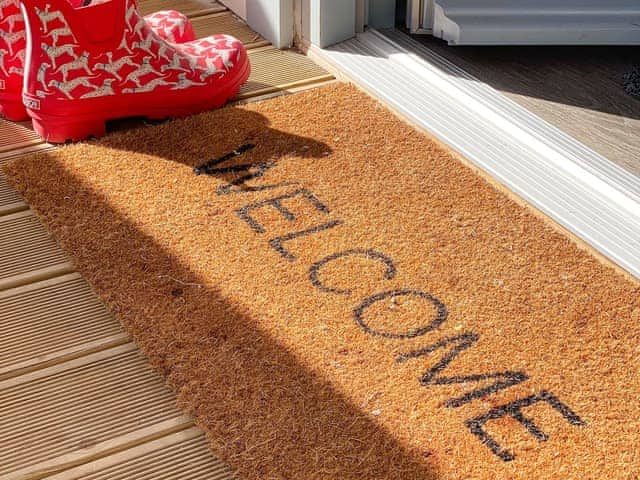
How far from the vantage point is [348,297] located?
1.61 metres

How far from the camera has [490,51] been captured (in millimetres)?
2371

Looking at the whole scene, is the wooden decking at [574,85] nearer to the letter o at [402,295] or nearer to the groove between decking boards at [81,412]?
the letter o at [402,295]

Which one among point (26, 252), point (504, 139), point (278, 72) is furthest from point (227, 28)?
point (26, 252)

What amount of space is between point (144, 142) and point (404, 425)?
3.11ft

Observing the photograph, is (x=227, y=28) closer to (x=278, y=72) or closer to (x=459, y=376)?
(x=278, y=72)

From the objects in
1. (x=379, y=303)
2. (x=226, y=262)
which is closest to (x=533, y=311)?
(x=379, y=303)

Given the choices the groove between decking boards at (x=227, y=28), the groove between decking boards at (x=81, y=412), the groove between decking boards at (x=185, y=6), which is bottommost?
the groove between decking boards at (x=81, y=412)

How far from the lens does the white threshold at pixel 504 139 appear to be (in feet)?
5.85

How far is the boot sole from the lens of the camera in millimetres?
2018

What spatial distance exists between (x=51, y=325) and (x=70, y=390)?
163 millimetres

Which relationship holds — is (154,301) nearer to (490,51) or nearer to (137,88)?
(137,88)

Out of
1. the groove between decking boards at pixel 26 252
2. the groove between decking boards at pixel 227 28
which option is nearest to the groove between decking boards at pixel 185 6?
Result: the groove between decking boards at pixel 227 28

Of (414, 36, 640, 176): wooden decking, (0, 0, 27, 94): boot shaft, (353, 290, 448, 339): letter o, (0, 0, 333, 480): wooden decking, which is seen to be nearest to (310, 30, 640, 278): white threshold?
(414, 36, 640, 176): wooden decking

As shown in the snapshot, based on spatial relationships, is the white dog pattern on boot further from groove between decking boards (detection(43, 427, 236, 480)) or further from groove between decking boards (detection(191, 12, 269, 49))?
groove between decking boards (detection(43, 427, 236, 480))
